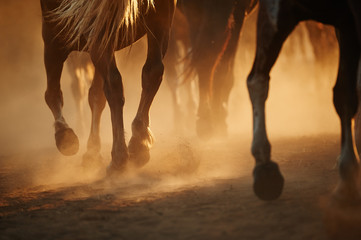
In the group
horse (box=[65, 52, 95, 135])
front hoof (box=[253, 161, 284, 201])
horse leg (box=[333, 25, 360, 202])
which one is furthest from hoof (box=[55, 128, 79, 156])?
horse (box=[65, 52, 95, 135])

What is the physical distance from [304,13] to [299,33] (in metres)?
6.43

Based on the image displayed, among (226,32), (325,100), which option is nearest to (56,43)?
(226,32)

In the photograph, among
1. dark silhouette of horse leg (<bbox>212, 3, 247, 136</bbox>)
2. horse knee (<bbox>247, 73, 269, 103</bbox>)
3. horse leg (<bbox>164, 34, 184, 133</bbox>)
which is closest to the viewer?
horse knee (<bbox>247, 73, 269, 103</bbox>)

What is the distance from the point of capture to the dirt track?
2789 millimetres

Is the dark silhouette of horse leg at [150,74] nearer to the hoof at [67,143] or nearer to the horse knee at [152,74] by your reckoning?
the horse knee at [152,74]

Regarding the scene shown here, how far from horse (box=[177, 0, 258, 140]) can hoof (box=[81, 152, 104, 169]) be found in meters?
2.07

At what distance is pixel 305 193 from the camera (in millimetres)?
3389

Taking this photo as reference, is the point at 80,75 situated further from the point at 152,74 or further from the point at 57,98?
the point at 152,74

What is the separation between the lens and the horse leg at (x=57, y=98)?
16.4ft

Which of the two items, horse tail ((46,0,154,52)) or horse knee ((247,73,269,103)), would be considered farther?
horse tail ((46,0,154,52))

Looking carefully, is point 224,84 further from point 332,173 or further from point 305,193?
point 305,193

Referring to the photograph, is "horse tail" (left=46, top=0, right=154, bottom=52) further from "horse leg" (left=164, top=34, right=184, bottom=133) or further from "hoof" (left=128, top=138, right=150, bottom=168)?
"horse leg" (left=164, top=34, right=184, bottom=133)

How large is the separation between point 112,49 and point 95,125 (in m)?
0.93

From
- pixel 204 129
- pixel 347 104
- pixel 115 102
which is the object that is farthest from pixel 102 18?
pixel 204 129
